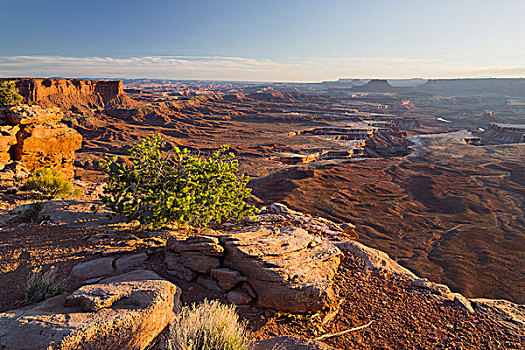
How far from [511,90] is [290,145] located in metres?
200

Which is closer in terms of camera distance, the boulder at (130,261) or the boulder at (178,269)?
the boulder at (178,269)

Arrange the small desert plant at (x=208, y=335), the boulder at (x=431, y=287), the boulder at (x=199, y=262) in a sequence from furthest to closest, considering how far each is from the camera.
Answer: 1. the boulder at (x=431, y=287)
2. the boulder at (x=199, y=262)
3. the small desert plant at (x=208, y=335)

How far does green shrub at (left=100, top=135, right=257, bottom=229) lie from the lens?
685 centimetres

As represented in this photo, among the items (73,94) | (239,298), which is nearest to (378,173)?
(239,298)

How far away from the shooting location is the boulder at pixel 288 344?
3.54 meters

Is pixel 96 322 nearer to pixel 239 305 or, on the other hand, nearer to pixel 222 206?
pixel 239 305

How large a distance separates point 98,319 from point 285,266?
2920 millimetres

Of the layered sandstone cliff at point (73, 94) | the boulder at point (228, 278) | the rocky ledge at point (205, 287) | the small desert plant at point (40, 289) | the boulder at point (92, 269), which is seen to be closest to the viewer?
the rocky ledge at point (205, 287)

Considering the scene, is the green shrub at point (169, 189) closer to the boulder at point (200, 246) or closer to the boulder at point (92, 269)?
the boulder at point (200, 246)

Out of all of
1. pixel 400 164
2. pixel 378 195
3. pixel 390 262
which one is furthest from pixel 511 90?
pixel 390 262

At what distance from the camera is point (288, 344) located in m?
3.62

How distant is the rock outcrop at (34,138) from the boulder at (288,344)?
51.2 ft

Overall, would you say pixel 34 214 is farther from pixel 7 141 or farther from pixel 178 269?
pixel 7 141

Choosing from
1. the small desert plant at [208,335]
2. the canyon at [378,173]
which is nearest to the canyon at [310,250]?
the canyon at [378,173]
